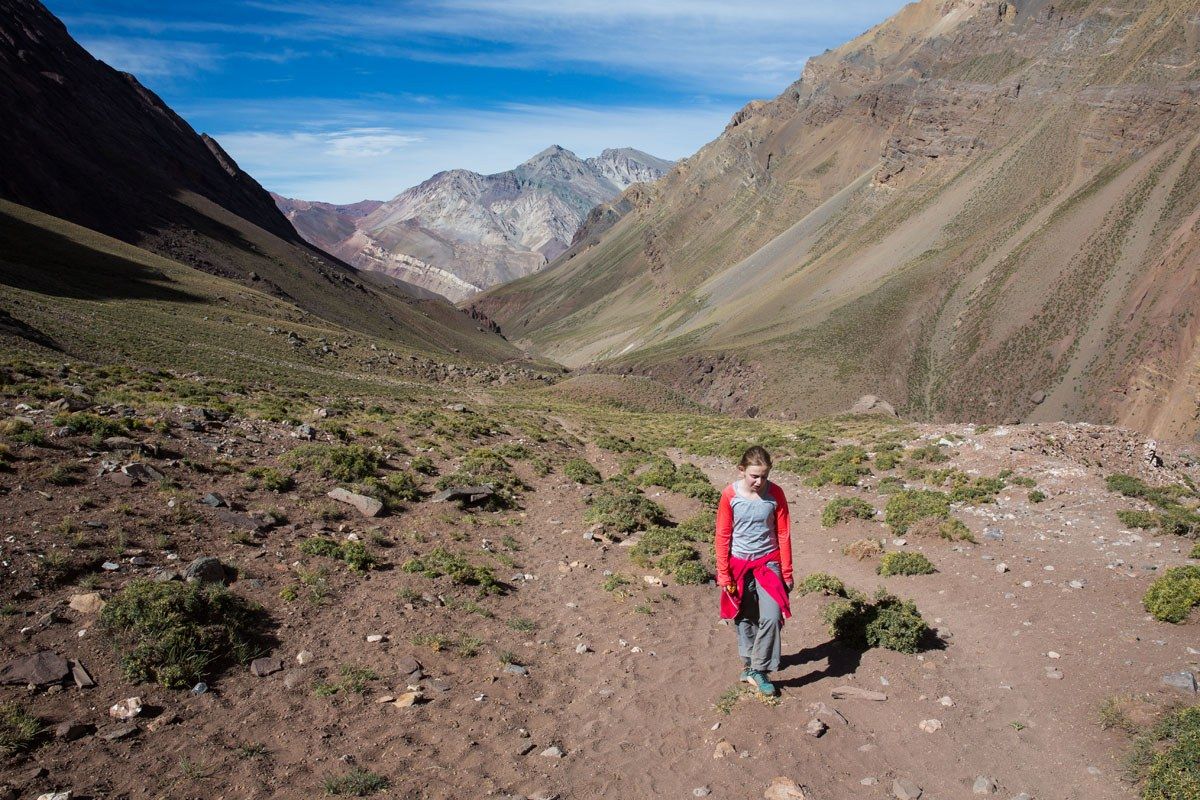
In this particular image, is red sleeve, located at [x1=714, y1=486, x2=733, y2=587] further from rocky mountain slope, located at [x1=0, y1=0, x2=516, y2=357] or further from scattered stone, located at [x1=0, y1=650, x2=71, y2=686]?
rocky mountain slope, located at [x1=0, y1=0, x2=516, y2=357]

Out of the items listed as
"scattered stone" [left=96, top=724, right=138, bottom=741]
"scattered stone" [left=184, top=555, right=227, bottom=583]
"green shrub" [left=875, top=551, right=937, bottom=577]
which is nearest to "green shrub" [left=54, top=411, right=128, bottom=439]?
"scattered stone" [left=184, top=555, right=227, bottom=583]

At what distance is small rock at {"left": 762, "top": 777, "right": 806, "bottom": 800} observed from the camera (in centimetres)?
611

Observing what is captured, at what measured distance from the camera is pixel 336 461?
49.9 feet

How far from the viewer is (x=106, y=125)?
102250 mm

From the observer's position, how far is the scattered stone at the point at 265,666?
7.78 metres

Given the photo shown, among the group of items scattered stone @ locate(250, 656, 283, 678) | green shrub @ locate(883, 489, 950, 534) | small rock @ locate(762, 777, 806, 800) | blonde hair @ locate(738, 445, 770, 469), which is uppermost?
blonde hair @ locate(738, 445, 770, 469)

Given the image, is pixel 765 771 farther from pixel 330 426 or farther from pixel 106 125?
pixel 106 125

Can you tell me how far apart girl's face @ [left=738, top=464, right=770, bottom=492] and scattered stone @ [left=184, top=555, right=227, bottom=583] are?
7.69 meters

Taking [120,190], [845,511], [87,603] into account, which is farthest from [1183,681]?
[120,190]

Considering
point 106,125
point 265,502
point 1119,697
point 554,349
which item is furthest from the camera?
point 554,349

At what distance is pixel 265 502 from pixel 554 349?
6244 inches

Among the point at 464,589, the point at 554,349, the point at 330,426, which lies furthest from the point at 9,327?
the point at 554,349

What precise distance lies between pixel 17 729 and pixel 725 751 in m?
7.00

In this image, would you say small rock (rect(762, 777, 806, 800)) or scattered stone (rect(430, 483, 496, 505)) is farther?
scattered stone (rect(430, 483, 496, 505))
